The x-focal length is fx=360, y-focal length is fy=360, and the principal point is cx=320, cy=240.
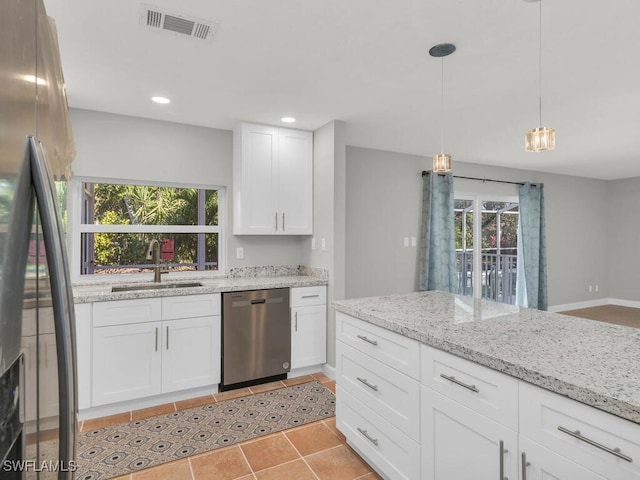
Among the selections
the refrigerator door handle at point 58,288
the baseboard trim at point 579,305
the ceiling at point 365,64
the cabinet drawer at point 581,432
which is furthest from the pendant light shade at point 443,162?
the baseboard trim at point 579,305

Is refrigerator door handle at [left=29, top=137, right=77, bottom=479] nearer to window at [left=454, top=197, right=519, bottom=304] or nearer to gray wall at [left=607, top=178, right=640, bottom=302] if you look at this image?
window at [left=454, top=197, right=519, bottom=304]

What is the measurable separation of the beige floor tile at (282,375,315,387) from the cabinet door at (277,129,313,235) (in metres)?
1.42

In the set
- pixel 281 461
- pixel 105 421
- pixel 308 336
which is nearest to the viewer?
pixel 281 461

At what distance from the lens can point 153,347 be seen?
2836mm

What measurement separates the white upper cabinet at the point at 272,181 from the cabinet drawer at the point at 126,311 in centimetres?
108

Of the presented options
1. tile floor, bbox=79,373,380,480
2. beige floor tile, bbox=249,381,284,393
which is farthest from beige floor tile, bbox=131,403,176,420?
beige floor tile, bbox=249,381,284,393

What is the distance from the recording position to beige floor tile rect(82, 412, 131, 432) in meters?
2.56

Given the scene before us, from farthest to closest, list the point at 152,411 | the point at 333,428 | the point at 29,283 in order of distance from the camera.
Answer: the point at 152,411, the point at 333,428, the point at 29,283

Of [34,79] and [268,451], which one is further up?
[34,79]

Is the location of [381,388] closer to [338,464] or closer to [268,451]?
[338,464]

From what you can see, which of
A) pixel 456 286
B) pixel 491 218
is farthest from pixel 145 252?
pixel 491 218

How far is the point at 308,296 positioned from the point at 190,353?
114cm

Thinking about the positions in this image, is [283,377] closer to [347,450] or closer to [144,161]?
[347,450]

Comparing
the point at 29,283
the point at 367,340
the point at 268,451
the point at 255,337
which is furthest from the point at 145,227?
the point at 29,283
